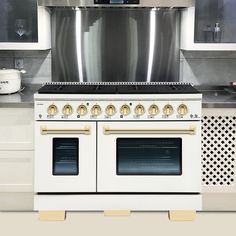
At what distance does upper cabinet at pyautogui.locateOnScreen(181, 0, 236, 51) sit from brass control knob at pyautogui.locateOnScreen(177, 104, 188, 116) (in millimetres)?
593

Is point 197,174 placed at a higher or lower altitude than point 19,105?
lower

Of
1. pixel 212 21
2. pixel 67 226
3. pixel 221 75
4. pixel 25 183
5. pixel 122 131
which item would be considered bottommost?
pixel 67 226

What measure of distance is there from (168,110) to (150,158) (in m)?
0.37

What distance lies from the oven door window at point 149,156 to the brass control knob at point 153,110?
193mm

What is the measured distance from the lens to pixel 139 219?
12.2 feet

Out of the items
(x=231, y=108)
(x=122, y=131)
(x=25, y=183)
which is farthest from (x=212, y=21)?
(x=25, y=183)

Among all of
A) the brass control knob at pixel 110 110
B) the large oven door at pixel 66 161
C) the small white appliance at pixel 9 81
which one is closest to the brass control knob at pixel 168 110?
the brass control knob at pixel 110 110

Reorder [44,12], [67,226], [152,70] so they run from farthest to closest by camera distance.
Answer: [152,70]
[44,12]
[67,226]

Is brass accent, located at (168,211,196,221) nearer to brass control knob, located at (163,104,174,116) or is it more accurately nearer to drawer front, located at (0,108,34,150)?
brass control knob, located at (163,104,174,116)

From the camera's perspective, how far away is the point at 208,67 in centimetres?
433

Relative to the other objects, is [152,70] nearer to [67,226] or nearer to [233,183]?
[233,183]

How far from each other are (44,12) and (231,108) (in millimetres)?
1583

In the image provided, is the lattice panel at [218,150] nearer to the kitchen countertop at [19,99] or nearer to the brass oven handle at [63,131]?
the brass oven handle at [63,131]

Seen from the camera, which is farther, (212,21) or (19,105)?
(212,21)
